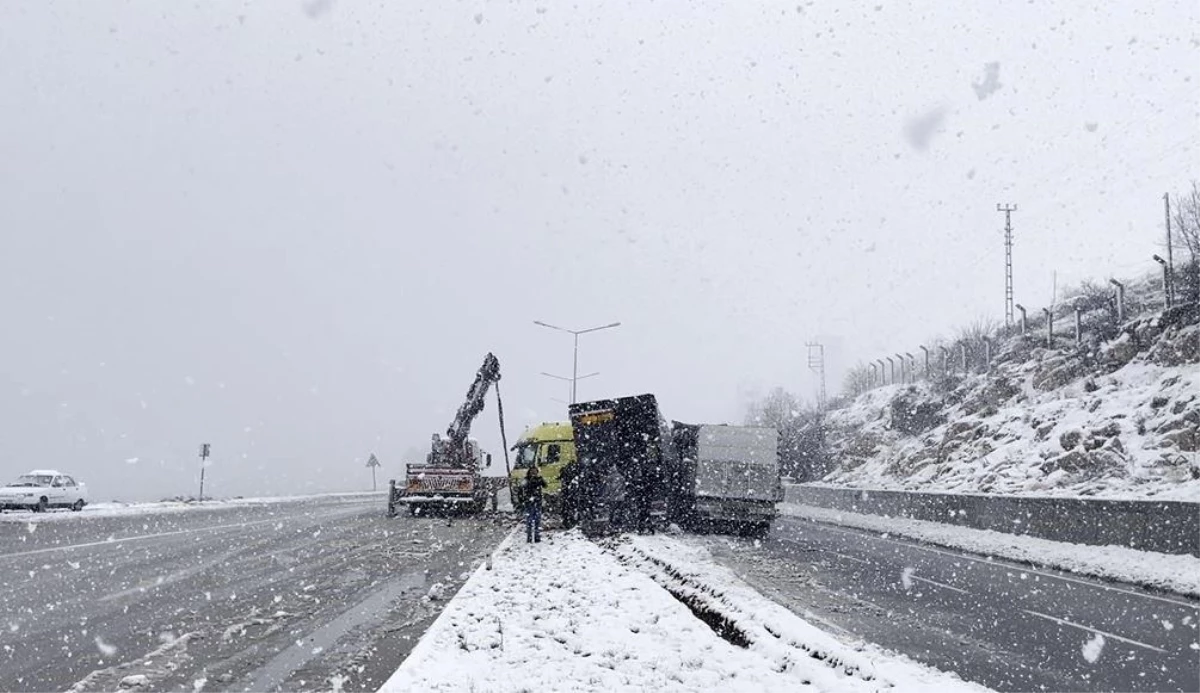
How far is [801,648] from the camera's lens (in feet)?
25.4

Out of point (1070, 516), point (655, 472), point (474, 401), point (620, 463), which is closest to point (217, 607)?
point (620, 463)

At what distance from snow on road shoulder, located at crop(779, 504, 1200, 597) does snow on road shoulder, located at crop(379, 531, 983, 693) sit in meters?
6.91

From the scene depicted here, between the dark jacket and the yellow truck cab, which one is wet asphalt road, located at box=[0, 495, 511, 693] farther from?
the yellow truck cab

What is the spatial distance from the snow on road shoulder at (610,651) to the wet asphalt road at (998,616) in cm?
103

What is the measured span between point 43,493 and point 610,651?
31894mm

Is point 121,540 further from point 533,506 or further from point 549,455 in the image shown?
point 549,455

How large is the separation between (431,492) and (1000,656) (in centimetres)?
2306

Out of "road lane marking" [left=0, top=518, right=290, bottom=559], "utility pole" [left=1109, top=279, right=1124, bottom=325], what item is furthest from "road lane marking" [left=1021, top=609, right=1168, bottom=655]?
"utility pole" [left=1109, top=279, right=1124, bottom=325]

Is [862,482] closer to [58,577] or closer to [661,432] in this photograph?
[661,432]

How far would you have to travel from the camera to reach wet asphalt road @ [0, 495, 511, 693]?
7.20 meters

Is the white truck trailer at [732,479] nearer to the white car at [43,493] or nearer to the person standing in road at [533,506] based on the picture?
the person standing in road at [533,506]

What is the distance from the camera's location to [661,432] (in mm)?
24203

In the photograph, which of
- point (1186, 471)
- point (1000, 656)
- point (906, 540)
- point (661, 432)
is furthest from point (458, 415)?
point (1000, 656)

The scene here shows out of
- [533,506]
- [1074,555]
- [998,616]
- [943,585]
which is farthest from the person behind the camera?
[533,506]
